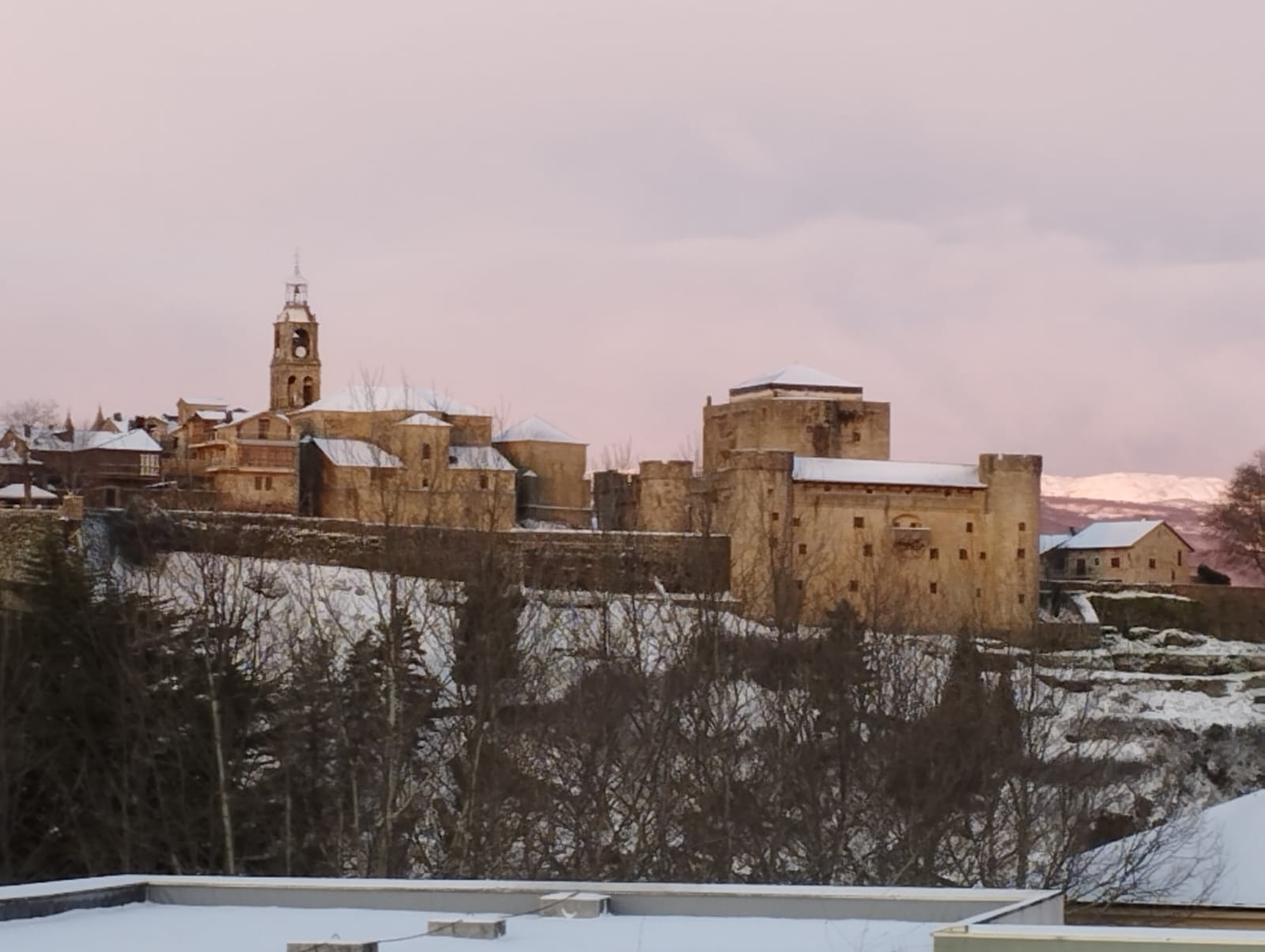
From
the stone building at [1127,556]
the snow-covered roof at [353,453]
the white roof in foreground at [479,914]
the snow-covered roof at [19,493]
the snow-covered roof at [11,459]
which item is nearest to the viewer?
the white roof in foreground at [479,914]

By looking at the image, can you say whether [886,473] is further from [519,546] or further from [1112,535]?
[1112,535]

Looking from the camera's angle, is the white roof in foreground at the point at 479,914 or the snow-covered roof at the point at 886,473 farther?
the snow-covered roof at the point at 886,473

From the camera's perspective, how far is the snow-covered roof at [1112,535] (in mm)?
72750

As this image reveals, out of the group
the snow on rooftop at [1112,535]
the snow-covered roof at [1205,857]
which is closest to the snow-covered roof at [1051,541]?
the snow on rooftop at [1112,535]

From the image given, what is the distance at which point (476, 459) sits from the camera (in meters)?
64.0

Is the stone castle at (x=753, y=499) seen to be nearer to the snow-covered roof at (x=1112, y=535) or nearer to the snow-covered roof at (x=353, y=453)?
the snow-covered roof at (x=353, y=453)

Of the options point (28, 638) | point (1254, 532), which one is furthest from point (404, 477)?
point (1254, 532)

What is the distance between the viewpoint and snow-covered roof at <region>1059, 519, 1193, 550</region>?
72.8m

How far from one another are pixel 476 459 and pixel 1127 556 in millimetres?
24211

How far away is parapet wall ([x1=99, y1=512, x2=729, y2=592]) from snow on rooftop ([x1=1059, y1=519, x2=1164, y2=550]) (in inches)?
805

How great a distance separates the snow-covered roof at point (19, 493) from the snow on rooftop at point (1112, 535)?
36.3m

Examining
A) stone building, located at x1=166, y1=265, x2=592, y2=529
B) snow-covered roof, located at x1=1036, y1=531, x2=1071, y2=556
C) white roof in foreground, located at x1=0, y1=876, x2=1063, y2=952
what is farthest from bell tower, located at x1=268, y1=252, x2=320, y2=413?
white roof in foreground, located at x1=0, y1=876, x2=1063, y2=952

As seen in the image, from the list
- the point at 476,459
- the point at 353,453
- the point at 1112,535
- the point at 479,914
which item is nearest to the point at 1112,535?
the point at 1112,535

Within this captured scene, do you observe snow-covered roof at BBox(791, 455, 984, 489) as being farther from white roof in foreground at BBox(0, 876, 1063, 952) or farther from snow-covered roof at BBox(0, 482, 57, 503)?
white roof in foreground at BBox(0, 876, 1063, 952)
